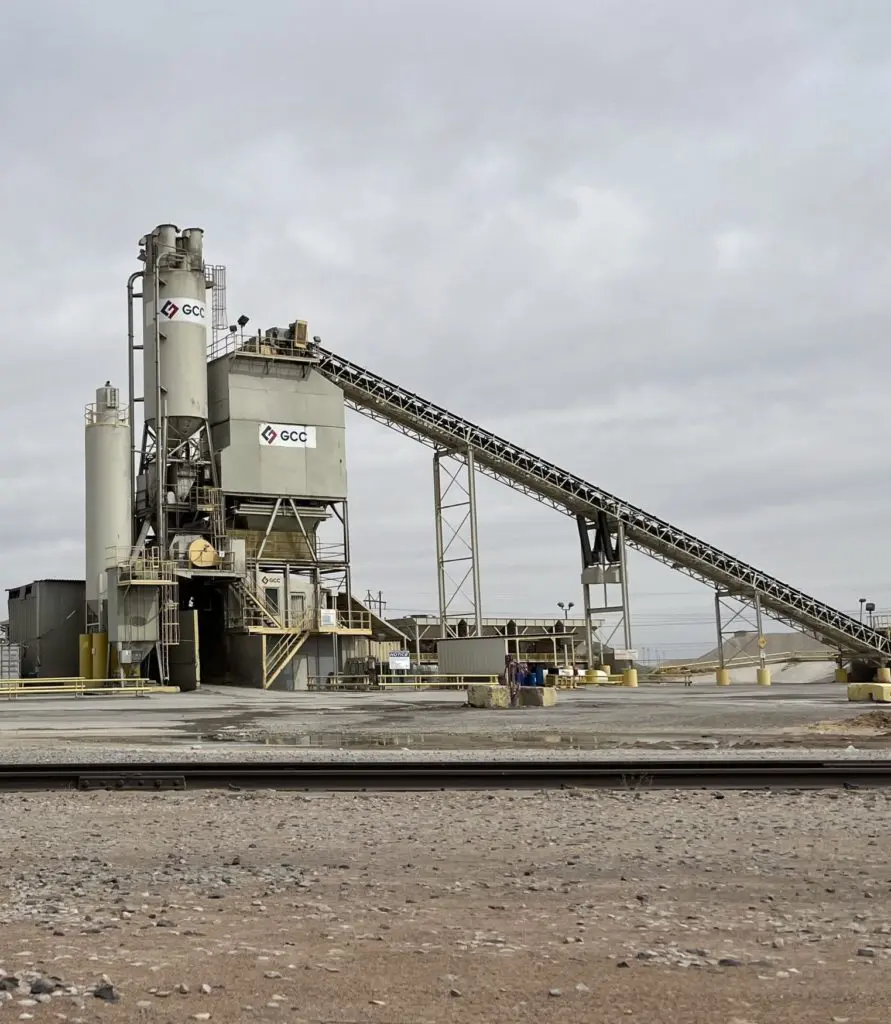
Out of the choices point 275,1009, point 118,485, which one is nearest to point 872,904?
point 275,1009

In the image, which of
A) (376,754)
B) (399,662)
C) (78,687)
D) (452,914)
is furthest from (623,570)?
(452,914)

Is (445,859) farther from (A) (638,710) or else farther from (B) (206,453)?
(B) (206,453)

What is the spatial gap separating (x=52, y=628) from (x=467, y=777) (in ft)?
129

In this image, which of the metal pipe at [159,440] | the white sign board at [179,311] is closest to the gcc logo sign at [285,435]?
the metal pipe at [159,440]

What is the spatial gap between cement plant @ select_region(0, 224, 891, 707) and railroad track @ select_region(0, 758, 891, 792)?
3039 centimetres

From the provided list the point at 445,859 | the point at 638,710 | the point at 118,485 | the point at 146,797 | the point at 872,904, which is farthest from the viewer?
the point at 118,485

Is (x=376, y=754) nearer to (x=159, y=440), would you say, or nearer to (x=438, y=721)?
(x=438, y=721)

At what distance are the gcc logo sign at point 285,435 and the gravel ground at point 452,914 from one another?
3834 centimetres

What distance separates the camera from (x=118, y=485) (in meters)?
46.8

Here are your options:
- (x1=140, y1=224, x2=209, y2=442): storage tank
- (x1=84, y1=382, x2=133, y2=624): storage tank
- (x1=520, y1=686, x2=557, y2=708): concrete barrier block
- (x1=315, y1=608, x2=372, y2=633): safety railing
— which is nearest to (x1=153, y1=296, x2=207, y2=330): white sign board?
(x1=140, y1=224, x2=209, y2=442): storage tank

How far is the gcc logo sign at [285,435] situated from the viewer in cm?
4897

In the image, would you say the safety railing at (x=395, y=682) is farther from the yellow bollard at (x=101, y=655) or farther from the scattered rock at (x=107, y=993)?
the scattered rock at (x=107, y=993)

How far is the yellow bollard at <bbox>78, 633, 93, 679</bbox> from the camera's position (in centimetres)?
4519

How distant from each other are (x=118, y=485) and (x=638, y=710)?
25760 millimetres
